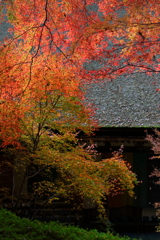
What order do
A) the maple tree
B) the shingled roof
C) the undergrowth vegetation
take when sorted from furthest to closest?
the shingled roof < the maple tree < the undergrowth vegetation

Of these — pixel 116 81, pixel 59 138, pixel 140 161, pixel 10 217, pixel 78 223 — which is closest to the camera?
pixel 10 217

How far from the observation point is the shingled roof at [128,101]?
954 cm

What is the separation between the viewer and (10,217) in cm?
596

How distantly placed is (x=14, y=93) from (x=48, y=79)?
28.6 inches

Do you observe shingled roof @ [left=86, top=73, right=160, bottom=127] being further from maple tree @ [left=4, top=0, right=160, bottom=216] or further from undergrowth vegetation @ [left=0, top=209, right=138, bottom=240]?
undergrowth vegetation @ [left=0, top=209, right=138, bottom=240]

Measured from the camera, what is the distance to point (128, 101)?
11.0 m

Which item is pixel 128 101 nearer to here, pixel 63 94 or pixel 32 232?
pixel 63 94

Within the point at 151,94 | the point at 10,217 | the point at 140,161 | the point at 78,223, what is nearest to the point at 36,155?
the point at 10,217

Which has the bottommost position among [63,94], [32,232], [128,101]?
[32,232]

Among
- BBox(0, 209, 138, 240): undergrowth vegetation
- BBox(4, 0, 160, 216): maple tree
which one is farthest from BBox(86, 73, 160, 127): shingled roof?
BBox(0, 209, 138, 240): undergrowth vegetation

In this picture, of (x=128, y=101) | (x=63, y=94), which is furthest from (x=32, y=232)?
(x=128, y=101)

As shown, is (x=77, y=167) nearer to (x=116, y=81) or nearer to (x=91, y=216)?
(x=91, y=216)

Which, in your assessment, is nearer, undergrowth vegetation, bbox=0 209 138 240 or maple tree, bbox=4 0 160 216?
undergrowth vegetation, bbox=0 209 138 240

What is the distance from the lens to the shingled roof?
9.54 m
